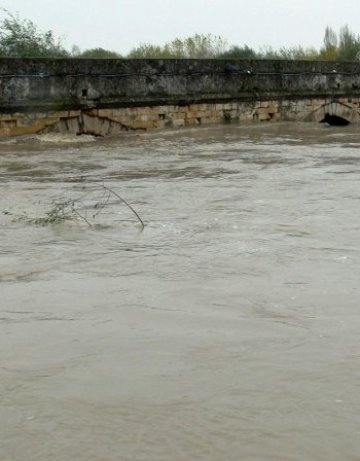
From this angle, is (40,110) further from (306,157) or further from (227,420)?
(227,420)

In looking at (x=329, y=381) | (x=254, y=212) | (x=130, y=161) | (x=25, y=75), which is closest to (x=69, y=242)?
(x=254, y=212)

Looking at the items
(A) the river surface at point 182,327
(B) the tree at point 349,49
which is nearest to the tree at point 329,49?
(B) the tree at point 349,49

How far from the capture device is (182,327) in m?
3.28

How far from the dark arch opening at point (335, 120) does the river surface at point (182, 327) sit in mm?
12267

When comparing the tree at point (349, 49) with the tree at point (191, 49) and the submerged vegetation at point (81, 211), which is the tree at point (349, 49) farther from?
the submerged vegetation at point (81, 211)

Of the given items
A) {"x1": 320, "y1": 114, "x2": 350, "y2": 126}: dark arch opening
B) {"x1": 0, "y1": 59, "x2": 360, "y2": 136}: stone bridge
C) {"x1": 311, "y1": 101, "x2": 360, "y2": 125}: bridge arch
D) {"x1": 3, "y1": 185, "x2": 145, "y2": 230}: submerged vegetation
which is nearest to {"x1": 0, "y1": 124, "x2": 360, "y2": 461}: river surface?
{"x1": 3, "y1": 185, "x2": 145, "y2": 230}: submerged vegetation

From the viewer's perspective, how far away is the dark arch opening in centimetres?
1909

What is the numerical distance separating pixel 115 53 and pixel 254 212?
21362 millimetres

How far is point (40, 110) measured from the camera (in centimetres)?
1342

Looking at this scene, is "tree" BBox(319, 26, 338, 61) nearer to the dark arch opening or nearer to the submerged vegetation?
the dark arch opening

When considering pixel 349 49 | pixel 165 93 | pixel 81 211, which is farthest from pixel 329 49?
pixel 81 211

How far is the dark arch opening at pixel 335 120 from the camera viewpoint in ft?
62.6

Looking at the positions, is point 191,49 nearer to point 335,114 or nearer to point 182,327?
point 335,114

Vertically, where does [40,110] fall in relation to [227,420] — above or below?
above
